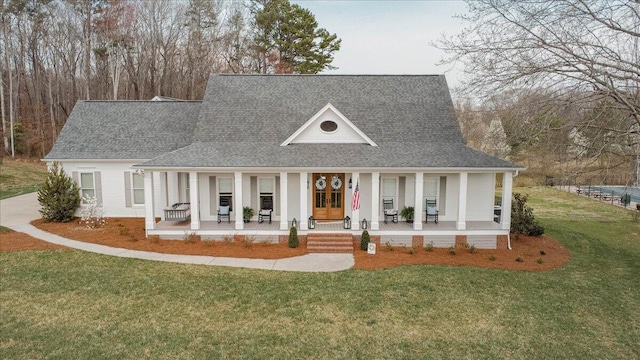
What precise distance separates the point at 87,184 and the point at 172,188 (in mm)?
4835

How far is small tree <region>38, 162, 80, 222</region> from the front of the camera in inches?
747

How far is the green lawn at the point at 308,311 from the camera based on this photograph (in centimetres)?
840

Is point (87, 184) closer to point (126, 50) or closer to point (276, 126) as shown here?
point (276, 126)

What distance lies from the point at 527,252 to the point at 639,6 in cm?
941

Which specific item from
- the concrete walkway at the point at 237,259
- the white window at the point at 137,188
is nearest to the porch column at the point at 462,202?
the concrete walkway at the point at 237,259

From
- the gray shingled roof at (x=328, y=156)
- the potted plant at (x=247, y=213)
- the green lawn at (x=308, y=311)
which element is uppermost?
the gray shingled roof at (x=328, y=156)

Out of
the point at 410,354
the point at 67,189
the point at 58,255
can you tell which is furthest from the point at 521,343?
the point at 67,189

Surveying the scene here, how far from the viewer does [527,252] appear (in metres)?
15.9

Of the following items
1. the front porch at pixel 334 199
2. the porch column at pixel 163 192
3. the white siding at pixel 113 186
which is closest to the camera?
the front porch at pixel 334 199

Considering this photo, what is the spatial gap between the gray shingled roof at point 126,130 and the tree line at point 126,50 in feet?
63.6

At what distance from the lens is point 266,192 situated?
1775 cm

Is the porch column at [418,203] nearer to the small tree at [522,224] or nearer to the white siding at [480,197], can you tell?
the white siding at [480,197]

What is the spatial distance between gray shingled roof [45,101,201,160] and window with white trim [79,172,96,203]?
106 cm

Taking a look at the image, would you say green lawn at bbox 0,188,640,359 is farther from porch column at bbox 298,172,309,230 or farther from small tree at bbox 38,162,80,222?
small tree at bbox 38,162,80,222
